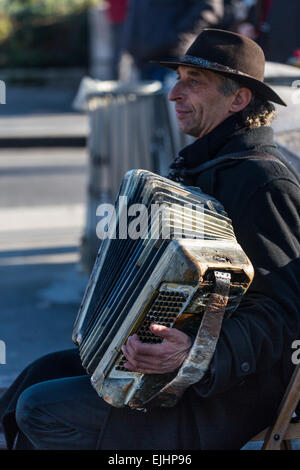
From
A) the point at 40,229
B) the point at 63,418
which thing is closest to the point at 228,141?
the point at 63,418

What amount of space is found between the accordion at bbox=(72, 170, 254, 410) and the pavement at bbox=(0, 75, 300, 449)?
0.76 metres

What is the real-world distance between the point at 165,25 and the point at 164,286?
441cm

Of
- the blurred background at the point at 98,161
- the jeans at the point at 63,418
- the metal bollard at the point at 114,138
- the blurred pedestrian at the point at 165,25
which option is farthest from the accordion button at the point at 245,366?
the blurred pedestrian at the point at 165,25

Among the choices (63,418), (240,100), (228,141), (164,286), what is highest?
(240,100)

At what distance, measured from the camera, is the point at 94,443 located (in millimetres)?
2428

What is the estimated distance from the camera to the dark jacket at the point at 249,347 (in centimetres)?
231

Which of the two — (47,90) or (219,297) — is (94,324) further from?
(47,90)

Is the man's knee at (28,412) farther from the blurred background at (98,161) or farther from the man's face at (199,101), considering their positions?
the man's face at (199,101)

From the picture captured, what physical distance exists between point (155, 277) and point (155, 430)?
0.50m

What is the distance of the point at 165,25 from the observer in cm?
617

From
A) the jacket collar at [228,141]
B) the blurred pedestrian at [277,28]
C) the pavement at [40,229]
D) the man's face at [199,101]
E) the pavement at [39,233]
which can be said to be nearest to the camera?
the jacket collar at [228,141]

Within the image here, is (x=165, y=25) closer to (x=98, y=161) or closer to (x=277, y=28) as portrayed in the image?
(x=277, y=28)

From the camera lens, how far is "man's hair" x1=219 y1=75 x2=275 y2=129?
2659 millimetres
